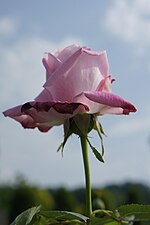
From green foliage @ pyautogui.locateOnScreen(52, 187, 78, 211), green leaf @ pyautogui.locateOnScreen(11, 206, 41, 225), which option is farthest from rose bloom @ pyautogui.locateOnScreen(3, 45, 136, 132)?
green foliage @ pyautogui.locateOnScreen(52, 187, 78, 211)

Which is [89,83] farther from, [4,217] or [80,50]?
[4,217]

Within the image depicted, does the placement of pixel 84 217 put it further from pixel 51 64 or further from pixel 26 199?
pixel 26 199

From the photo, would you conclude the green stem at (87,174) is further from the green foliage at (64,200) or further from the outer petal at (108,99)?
the green foliage at (64,200)

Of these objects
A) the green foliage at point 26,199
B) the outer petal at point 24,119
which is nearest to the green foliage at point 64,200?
the green foliage at point 26,199

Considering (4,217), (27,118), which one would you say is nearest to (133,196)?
(4,217)

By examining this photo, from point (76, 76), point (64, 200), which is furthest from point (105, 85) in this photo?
point (64, 200)
